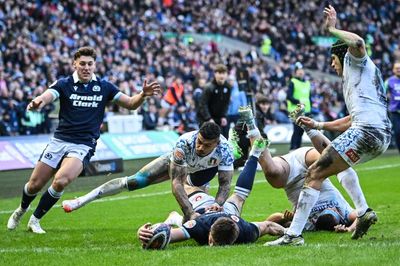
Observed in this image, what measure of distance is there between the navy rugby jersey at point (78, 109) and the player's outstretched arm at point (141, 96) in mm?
277

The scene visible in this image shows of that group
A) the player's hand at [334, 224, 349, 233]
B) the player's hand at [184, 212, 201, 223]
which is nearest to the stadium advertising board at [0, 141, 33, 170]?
the player's hand at [184, 212, 201, 223]

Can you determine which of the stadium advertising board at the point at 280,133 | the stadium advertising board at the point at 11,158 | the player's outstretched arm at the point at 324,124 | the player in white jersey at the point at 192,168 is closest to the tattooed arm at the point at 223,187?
the player in white jersey at the point at 192,168

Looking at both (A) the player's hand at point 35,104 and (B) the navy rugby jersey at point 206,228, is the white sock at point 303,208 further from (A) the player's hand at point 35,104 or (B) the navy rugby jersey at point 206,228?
(A) the player's hand at point 35,104

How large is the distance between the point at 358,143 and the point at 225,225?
5.28ft

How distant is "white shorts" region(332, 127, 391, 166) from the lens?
28.6 feet

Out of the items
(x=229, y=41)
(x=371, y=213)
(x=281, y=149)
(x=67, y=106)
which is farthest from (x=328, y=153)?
(x=229, y=41)

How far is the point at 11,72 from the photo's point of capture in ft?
85.9

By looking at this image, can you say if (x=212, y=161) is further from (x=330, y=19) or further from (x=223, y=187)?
(x=330, y=19)

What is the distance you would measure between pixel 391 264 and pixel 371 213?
1.81m

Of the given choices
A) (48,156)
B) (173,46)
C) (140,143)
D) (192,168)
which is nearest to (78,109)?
(48,156)

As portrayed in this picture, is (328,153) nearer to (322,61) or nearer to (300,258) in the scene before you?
(300,258)

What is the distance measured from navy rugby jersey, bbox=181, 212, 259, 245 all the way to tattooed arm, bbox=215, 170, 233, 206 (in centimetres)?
70

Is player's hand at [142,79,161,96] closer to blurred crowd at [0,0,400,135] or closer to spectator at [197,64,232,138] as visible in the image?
blurred crowd at [0,0,400,135]

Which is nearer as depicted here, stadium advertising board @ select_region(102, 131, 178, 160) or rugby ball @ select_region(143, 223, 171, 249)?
rugby ball @ select_region(143, 223, 171, 249)
